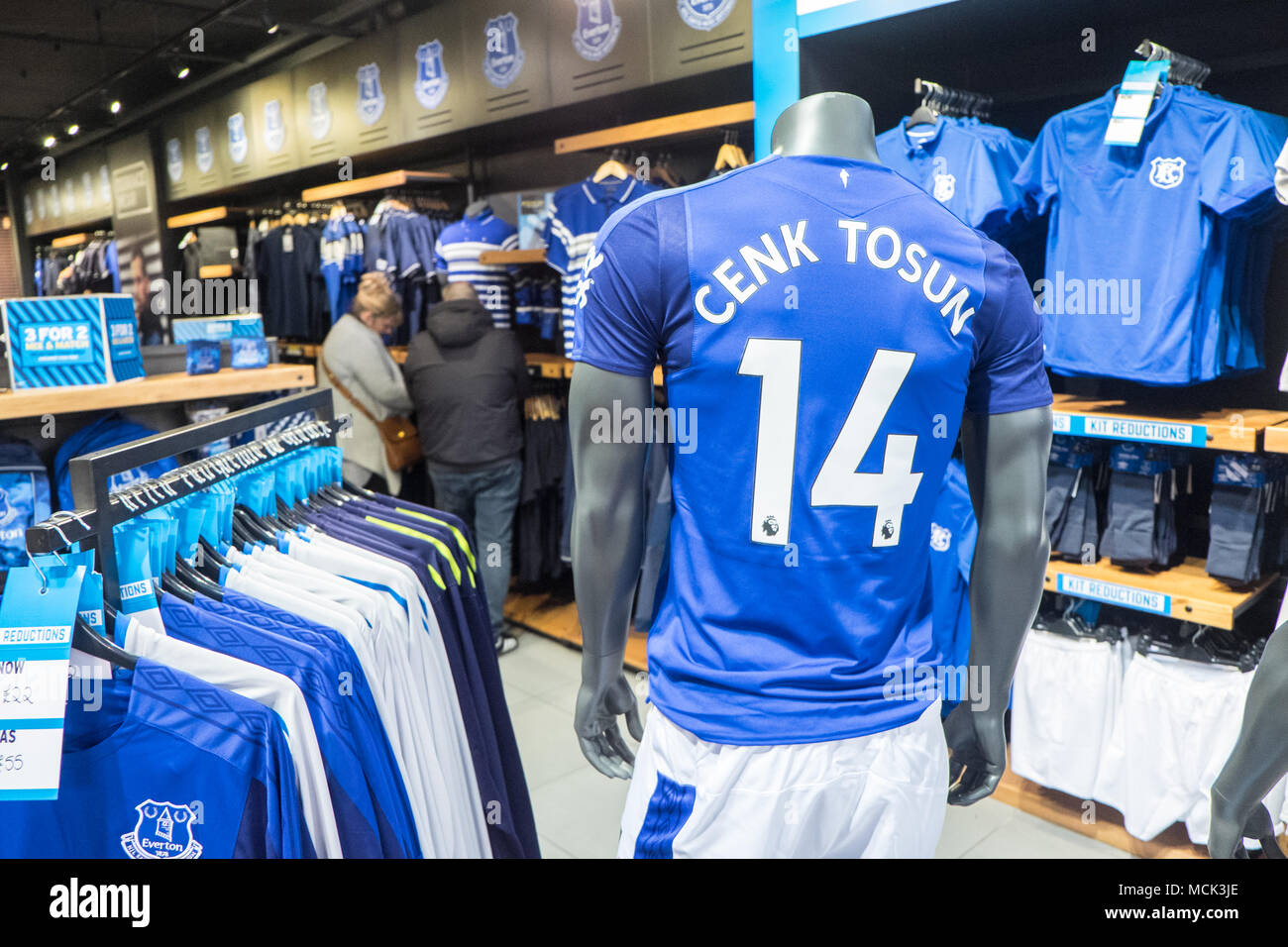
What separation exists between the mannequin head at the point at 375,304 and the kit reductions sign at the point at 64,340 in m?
2.40

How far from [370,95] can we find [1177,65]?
4.34 metres

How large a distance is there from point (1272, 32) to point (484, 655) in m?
2.68

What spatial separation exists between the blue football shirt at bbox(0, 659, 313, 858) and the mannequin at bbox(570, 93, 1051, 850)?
0.43 meters

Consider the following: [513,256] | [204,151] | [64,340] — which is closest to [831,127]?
[64,340]

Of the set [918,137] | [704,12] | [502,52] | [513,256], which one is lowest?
[513,256]

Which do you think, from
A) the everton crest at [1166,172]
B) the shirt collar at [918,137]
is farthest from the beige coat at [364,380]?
the everton crest at [1166,172]

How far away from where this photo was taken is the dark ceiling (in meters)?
5.56

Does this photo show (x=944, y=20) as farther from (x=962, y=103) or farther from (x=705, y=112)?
(x=705, y=112)

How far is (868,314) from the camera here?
3.72 ft

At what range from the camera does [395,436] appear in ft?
14.7

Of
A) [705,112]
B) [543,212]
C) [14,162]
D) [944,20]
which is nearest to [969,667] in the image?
[944,20]

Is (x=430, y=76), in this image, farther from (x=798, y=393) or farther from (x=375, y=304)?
(x=798, y=393)

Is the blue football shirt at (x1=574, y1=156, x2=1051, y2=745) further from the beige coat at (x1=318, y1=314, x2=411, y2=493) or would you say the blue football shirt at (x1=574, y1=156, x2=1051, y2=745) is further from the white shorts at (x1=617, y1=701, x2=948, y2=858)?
the beige coat at (x1=318, y1=314, x2=411, y2=493)

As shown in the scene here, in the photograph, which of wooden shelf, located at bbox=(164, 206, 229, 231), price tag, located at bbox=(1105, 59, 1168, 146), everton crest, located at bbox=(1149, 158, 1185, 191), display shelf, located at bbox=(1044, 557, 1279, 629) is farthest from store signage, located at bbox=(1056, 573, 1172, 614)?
wooden shelf, located at bbox=(164, 206, 229, 231)
